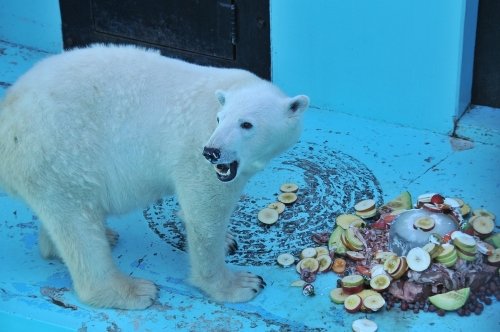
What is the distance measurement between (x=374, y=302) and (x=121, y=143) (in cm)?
124

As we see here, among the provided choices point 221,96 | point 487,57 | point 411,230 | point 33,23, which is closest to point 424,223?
point 411,230

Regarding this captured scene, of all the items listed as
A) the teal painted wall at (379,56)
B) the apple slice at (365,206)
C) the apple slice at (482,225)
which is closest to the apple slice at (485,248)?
the apple slice at (482,225)

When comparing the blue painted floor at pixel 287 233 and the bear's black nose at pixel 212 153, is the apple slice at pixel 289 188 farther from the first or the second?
the bear's black nose at pixel 212 153

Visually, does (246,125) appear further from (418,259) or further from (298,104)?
(418,259)

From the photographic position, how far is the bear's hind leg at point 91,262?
3420 millimetres

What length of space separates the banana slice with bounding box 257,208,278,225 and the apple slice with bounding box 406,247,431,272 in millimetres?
815

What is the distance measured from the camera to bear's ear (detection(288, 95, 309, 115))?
10.7ft

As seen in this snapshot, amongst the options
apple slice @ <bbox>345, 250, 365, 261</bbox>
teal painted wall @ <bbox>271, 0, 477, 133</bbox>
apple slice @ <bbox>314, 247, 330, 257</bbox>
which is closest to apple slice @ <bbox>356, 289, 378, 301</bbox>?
apple slice @ <bbox>345, 250, 365, 261</bbox>

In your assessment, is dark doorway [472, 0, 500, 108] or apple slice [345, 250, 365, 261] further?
dark doorway [472, 0, 500, 108]

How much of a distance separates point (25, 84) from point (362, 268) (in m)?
1.64

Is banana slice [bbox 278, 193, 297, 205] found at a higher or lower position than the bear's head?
lower

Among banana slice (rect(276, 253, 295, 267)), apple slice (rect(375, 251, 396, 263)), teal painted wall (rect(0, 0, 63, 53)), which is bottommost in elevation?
banana slice (rect(276, 253, 295, 267))

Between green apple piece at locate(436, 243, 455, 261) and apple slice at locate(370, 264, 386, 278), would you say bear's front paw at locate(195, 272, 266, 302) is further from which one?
green apple piece at locate(436, 243, 455, 261)

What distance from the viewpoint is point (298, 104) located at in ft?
10.8
